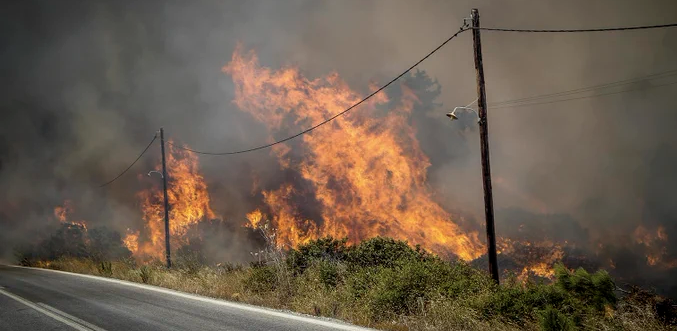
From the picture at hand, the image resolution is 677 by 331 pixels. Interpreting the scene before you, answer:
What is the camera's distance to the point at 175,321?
7.56m

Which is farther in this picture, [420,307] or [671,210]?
[671,210]

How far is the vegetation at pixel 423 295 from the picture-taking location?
6353mm

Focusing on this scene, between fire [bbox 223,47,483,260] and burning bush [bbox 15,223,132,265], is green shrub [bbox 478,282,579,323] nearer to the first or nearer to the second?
fire [bbox 223,47,483,260]

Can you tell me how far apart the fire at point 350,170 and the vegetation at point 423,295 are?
1960 cm

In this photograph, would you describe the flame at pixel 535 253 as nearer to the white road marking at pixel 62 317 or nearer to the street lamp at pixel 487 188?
the street lamp at pixel 487 188

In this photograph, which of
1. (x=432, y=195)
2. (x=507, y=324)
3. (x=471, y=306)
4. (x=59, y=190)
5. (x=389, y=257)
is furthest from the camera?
(x=59, y=190)

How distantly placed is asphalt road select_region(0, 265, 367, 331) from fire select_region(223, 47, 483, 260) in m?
20.9

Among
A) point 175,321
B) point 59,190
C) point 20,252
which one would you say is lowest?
point 20,252

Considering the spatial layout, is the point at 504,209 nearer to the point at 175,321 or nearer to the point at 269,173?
the point at 269,173

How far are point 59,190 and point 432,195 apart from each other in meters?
41.7

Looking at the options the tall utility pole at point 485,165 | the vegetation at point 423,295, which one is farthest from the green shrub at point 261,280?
the tall utility pole at point 485,165

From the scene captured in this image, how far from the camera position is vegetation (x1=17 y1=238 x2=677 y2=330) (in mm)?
6353

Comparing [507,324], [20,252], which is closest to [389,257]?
[507,324]

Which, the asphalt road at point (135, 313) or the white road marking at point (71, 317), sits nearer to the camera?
the asphalt road at point (135, 313)
